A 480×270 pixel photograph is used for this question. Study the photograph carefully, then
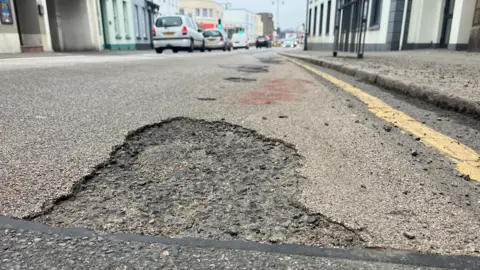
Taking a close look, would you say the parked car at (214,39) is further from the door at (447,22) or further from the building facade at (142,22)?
the door at (447,22)

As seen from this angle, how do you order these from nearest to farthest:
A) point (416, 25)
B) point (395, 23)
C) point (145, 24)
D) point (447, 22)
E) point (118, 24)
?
point (447, 22)
point (416, 25)
point (395, 23)
point (118, 24)
point (145, 24)

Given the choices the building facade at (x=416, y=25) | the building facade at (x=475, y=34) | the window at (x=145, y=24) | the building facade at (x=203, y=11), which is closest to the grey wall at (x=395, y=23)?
the building facade at (x=416, y=25)

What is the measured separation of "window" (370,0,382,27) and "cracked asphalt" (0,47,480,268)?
14056mm

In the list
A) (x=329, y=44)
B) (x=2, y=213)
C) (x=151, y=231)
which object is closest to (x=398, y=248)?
(x=151, y=231)

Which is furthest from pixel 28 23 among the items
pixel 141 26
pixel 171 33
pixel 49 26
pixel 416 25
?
pixel 416 25

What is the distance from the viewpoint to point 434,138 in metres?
2.29

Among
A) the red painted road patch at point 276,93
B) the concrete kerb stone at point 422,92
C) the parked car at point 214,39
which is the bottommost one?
the red painted road patch at point 276,93

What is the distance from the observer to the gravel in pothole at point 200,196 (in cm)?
124

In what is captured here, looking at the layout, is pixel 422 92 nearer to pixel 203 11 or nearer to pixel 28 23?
pixel 28 23

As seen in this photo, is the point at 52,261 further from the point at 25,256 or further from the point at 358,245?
the point at 358,245

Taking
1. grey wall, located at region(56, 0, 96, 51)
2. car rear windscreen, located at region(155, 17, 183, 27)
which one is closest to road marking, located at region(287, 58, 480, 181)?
car rear windscreen, located at region(155, 17, 183, 27)

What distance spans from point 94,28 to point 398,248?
21.6 metres

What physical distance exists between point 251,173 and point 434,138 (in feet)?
4.32

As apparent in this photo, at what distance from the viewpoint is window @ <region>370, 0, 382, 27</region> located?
15.6 m
